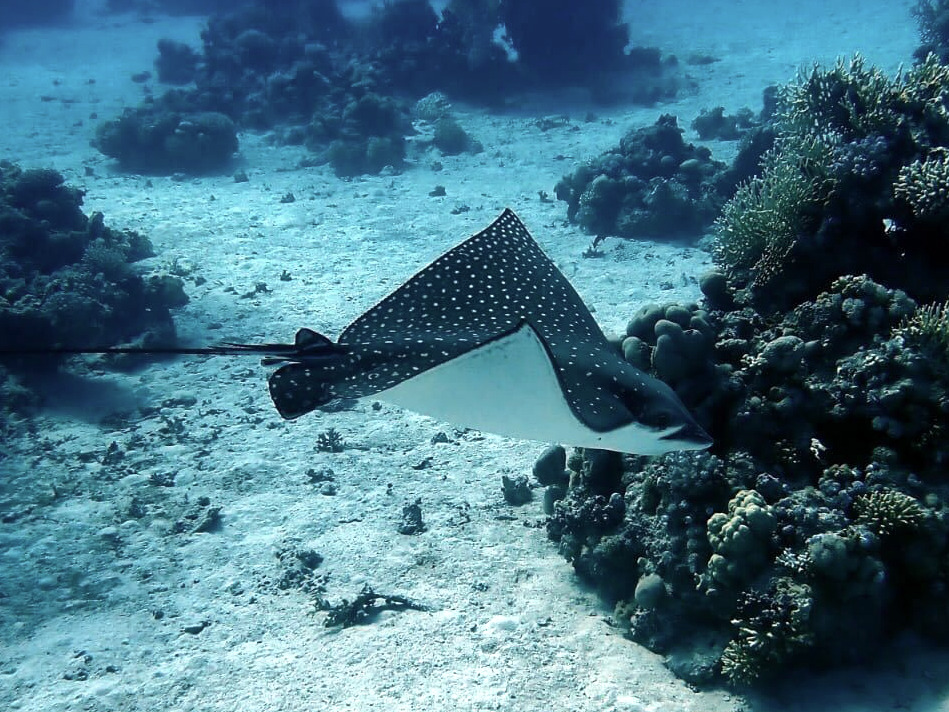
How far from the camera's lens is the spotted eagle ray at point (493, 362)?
2.96 metres

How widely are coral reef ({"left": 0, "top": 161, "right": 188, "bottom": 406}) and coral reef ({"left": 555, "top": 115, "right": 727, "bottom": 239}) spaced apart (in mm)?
8202

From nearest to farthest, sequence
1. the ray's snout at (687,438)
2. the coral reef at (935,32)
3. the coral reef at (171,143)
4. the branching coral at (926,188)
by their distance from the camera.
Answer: the ray's snout at (687,438), the branching coral at (926,188), the coral reef at (935,32), the coral reef at (171,143)

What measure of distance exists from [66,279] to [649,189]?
34.8ft

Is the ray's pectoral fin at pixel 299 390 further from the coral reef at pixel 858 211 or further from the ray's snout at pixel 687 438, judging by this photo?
the coral reef at pixel 858 211

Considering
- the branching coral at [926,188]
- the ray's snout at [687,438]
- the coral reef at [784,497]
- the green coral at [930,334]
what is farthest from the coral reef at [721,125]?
the ray's snout at [687,438]

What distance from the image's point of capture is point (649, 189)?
40.9 feet

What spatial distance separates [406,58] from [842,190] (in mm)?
20716

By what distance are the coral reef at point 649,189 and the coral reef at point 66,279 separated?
8.20 metres

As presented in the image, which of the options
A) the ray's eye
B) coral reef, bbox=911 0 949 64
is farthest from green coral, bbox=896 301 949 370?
coral reef, bbox=911 0 949 64

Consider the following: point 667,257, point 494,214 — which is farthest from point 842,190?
point 494,214

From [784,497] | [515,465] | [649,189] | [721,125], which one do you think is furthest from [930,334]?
[721,125]

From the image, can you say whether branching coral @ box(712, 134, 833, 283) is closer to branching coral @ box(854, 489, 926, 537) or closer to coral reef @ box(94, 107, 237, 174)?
branching coral @ box(854, 489, 926, 537)

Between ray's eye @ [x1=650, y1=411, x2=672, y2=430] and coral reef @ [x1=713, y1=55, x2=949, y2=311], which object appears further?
coral reef @ [x1=713, y1=55, x2=949, y2=311]

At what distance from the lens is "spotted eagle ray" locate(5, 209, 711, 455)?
2.96 meters
